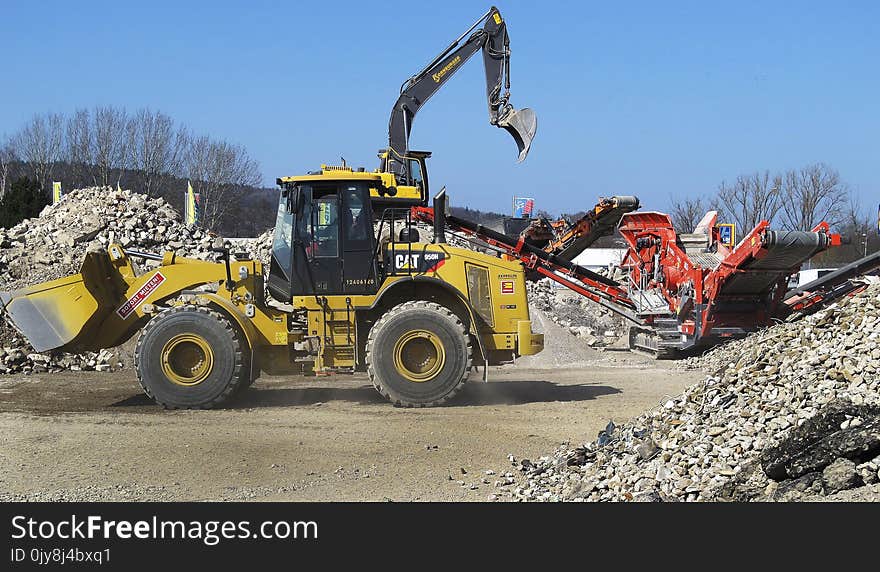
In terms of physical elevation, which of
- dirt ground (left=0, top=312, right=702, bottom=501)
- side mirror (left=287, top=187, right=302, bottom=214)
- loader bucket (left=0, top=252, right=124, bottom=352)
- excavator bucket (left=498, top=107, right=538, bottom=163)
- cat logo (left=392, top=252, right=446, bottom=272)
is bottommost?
dirt ground (left=0, top=312, right=702, bottom=501)

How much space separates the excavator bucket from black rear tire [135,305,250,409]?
7.17 m

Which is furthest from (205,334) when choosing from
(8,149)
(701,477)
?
(8,149)

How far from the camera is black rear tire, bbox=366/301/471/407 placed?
1126 cm

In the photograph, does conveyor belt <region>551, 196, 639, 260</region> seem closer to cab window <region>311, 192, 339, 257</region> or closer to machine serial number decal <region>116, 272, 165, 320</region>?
cab window <region>311, 192, 339, 257</region>

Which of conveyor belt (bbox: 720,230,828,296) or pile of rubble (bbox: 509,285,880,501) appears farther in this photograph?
conveyor belt (bbox: 720,230,828,296)

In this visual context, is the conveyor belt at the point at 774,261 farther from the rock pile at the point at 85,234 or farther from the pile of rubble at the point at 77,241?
the rock pile at the point at 85,234

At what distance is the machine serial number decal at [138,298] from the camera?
38.0 ft

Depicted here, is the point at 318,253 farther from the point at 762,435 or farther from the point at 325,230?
the point at 762,435

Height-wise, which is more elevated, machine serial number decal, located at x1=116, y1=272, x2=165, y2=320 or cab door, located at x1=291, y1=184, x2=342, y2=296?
cab door, located at x1=291, y1=184, x2=342, y2=296

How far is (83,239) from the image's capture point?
1938 cm

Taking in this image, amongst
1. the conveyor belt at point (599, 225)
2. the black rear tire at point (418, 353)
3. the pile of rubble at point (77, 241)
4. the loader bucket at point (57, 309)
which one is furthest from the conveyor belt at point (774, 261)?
the loader bucket at point (57, 309)

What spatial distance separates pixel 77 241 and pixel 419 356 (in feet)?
35.5

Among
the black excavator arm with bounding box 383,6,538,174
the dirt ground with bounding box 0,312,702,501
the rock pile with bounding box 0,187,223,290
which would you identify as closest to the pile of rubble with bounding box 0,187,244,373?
the rock pile with bounding box 0,187,223,290

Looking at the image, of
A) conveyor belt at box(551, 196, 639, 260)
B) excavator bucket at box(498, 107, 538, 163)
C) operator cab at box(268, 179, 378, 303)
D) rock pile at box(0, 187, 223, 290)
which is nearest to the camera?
operator cab at box(268, 179, 378, 303)
